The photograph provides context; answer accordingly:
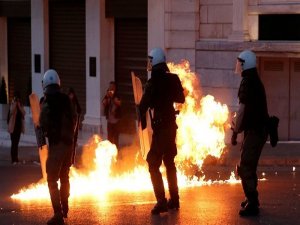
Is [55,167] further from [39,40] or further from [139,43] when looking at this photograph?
[39,40]

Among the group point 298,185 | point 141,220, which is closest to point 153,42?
point 298,185

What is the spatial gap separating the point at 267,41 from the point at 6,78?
411 inches

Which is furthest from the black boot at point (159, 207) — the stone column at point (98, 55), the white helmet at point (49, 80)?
the stone column at point (98, 55)

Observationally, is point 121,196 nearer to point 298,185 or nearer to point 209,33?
point 298,185

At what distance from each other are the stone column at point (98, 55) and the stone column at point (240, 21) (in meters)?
4.03

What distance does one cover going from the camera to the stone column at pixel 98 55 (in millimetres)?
23141

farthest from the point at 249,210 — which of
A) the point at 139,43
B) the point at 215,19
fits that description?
the point at 139,43

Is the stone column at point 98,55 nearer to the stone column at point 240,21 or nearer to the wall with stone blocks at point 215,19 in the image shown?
the wall with stone blocks at point 215,19

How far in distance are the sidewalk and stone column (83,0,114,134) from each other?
45 cm

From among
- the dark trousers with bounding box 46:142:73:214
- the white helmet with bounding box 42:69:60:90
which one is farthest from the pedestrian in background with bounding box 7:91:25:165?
the dark trousers with bounding box 46:142:73:214

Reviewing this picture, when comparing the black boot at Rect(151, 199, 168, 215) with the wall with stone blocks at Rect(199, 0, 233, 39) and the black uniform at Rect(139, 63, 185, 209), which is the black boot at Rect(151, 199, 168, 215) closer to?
the black uniform at Rect(139, 63, 185, 209)

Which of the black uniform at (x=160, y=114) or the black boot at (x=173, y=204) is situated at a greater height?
the black uniform at (x=160, y=114)

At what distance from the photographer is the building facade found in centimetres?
2014

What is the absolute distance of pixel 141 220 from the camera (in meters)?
9.77
